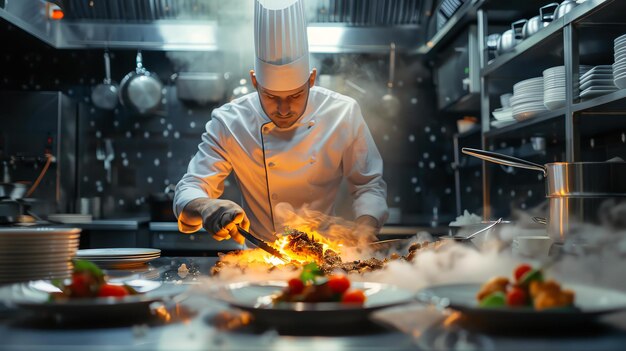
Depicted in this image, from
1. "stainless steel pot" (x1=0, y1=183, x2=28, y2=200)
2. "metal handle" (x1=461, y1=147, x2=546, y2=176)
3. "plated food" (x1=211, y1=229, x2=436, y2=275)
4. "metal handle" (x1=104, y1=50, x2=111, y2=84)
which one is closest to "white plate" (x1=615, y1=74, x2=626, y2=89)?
"metal handle" (x1=461, y1=147, x2=546, y2=176)

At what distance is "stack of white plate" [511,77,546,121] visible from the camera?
8.54ft

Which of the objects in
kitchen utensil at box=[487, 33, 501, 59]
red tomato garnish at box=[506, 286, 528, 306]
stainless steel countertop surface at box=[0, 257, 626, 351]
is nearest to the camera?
stainless steel countertop surface at box=[0, 257, 626, 351]

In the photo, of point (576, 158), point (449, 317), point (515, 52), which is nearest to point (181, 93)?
point (515, 52)

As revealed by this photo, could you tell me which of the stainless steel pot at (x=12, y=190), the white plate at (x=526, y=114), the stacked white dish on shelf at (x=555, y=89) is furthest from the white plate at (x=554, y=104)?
the stainless steel pot at (x=12, y=190)

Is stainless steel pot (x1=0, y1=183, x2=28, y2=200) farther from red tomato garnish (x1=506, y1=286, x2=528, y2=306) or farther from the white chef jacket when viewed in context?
red tomato garnish (x1=506, y1=286, x2=528, y2=306)

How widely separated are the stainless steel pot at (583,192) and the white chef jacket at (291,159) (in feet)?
3.40

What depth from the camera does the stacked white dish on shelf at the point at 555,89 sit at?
93.7 inches

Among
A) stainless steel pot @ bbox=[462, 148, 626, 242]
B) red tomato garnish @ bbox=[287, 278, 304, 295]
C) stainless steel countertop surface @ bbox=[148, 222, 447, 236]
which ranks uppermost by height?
stainless steel pot @ bbox=[462, 148, 626, 242]

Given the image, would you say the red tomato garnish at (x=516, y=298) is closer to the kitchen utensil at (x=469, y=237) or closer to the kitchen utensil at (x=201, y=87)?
the kitchen utensil at (x=469, y=237)

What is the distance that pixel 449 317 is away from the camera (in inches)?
38.8

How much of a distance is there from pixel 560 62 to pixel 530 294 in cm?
227

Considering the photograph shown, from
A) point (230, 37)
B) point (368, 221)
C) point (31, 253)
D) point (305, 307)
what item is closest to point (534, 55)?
point (368, 221)

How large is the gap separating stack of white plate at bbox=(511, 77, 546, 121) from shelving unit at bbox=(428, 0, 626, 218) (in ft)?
0.13

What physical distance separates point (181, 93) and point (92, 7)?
0.98m
